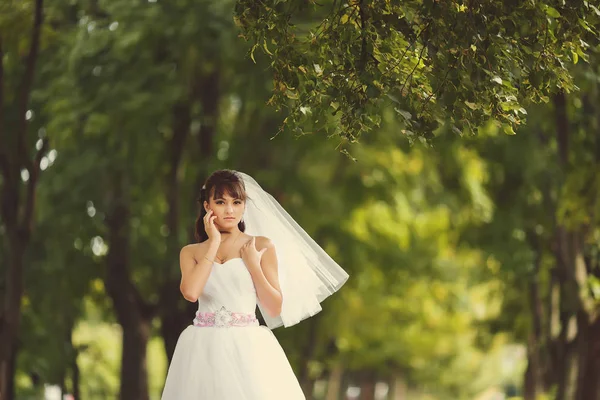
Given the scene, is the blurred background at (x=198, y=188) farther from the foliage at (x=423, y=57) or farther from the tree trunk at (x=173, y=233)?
the foliage at (x=423, y=57)

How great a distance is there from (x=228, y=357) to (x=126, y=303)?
44.6 feet

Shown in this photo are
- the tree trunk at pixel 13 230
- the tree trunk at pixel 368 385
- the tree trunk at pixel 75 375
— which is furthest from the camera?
the tree trunk at pixel 368 385

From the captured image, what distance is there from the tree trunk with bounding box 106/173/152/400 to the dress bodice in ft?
37.8

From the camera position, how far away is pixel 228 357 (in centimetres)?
710

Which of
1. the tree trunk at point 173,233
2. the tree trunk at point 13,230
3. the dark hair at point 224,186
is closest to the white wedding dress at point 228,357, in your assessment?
the dark hair at point 224,186

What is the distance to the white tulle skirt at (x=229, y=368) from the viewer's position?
23.2ft

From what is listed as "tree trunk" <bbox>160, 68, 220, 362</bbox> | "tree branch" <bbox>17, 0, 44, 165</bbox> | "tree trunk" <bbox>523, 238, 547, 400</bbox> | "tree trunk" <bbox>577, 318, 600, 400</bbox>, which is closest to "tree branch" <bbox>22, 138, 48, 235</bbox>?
"tree branch" <bbox>17, 0, 44, 165</bbox>

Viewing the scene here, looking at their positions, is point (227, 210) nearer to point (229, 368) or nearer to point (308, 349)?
point (229, 368)

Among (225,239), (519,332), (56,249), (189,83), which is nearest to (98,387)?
(519,332)

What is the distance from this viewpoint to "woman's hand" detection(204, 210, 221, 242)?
7.13 metres

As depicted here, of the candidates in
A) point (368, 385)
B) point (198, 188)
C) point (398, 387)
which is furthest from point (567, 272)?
point (398, 387)

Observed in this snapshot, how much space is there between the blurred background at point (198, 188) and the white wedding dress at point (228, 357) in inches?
241

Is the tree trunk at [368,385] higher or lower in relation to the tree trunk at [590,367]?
lower

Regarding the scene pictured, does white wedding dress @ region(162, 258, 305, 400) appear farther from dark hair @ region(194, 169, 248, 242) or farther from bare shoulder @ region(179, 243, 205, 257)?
dark hair @ region(194, 169, 248, 242)
